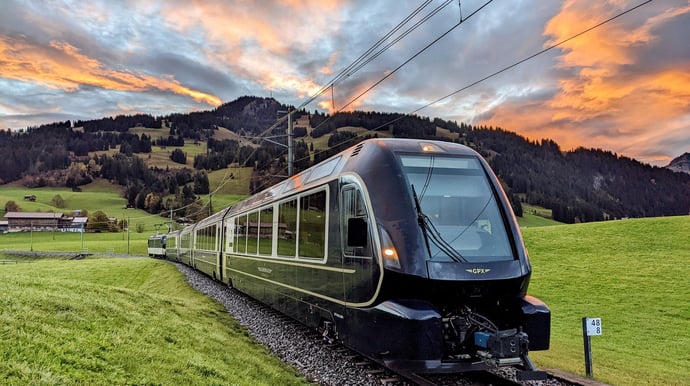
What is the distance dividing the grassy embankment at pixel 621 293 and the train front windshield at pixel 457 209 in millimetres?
3070

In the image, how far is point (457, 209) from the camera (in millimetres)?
7645

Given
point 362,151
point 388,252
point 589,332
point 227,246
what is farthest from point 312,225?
point 227,246

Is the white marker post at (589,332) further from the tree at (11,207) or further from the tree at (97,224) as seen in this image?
the tree at (11,207)

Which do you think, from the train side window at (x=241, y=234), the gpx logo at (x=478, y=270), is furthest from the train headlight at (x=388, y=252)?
the train side window at (x=241, y=234)

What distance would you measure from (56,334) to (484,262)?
594 centimetres

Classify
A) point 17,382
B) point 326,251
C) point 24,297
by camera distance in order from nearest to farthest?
point 17,382 < point 24,297 < point 326,251

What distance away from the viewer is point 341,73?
17.6 meters

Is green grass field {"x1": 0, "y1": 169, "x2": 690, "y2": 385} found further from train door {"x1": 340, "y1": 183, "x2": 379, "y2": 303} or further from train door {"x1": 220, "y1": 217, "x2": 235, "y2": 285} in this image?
train door {"x1": 220, "y1": 217, "x2": 235, "y2": 285}

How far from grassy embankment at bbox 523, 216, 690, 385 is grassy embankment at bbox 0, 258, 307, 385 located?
5.63 meters

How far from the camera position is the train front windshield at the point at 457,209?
722cm

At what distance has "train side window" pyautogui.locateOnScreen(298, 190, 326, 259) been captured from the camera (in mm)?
9352

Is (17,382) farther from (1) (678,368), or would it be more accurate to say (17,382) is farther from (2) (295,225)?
(1) (678,368)

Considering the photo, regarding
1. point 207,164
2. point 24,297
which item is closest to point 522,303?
point 24,297

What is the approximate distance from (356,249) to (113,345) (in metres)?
3.79
